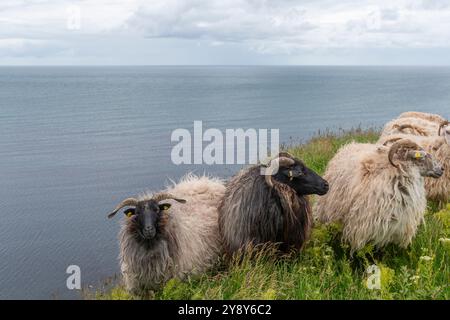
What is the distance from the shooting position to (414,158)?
7934 mm

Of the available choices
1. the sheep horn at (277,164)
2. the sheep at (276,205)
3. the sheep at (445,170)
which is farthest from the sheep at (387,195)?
the sheep at (445,170)

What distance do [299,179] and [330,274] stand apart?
4.86ft

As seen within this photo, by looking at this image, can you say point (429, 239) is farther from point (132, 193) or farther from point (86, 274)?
point (132, 193)

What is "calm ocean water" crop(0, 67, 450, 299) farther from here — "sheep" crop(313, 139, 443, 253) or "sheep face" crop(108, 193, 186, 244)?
"sheep" crop(313, 139, 443, 253)

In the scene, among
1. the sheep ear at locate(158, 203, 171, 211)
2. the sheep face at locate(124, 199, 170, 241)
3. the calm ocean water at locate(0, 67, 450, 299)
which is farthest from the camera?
the calm ocean water at locate(0, 67, 450, 299)

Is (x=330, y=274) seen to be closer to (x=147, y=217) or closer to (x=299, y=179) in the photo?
(x=299, y=179)

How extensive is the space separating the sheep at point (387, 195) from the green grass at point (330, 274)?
0.87ft

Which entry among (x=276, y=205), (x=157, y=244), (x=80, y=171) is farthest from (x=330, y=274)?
(x=80, y=171)

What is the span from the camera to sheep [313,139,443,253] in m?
7.87

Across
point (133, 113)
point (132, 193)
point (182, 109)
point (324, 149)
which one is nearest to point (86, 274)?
point (132, 193)

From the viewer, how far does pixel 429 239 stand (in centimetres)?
845

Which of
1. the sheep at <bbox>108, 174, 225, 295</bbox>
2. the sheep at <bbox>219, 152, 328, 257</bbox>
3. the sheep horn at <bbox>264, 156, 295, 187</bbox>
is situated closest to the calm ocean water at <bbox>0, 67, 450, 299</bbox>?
the sheep at <bbox>108, 174, 225, 295</bbox>
